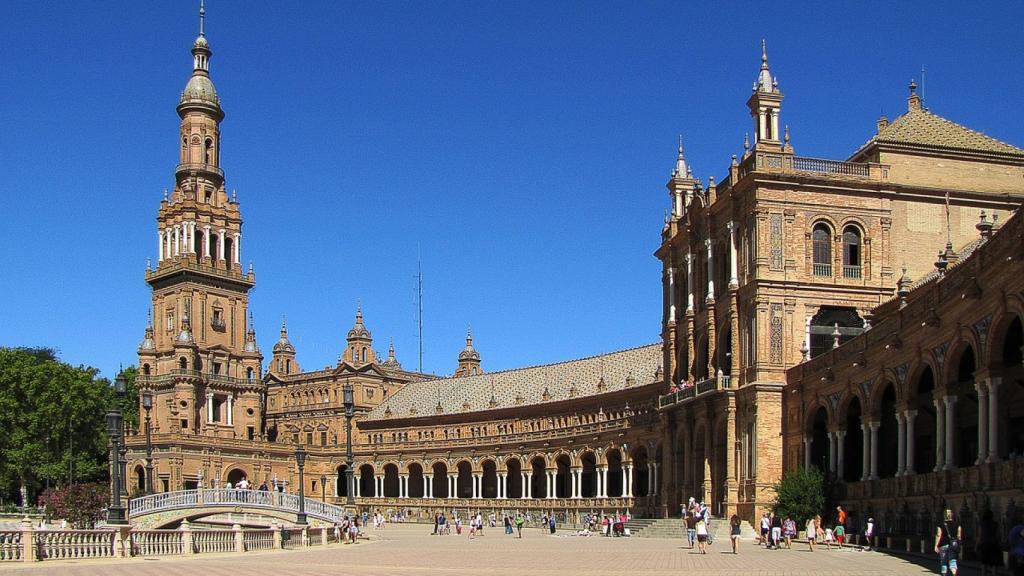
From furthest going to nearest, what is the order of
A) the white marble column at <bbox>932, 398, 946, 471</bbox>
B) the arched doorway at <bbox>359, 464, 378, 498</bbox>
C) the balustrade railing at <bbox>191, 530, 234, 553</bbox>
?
the arched doorway at <bbox>359, 464, 378, 498</bbox> → the balustrade railing at <bbox>191, 530, 234, 553</bbox> → the white marble column at <bbox>932, 398, 946, 471</bbox>

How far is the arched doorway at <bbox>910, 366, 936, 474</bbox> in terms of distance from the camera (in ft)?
160

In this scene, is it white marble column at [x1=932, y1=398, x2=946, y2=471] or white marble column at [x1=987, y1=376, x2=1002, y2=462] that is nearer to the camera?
white marble column at [x1=987, y1=376, x2=1002, y2=462]

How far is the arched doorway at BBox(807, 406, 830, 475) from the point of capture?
57281 mm

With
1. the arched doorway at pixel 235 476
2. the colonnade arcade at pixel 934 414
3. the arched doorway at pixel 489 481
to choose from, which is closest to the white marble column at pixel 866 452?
the colonnade arcade at pixel 934 414

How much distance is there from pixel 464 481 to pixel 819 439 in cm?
7259

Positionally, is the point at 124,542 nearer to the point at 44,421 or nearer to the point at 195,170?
the point at 44,421

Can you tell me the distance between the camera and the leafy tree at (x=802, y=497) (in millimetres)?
51656

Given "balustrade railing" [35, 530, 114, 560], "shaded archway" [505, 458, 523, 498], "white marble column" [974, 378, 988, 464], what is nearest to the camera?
"balustrade railing" [35, 530, 114, 560]

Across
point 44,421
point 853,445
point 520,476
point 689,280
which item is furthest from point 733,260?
point 44,421

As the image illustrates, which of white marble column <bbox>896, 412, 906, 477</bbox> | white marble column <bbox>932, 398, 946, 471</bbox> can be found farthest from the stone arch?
white marble column <bbox>932, 398, 946, 471</bbox>

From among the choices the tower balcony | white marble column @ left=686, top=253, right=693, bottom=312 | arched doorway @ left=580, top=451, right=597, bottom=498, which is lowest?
arched doorway @ left=580, top=451, right=597, bottom=498

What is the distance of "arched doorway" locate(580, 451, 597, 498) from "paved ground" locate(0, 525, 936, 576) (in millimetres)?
55089

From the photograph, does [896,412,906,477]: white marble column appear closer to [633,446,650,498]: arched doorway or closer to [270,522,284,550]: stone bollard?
[270,522,284,550]: stone bollard

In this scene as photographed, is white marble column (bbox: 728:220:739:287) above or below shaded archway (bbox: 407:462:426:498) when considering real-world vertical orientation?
above
